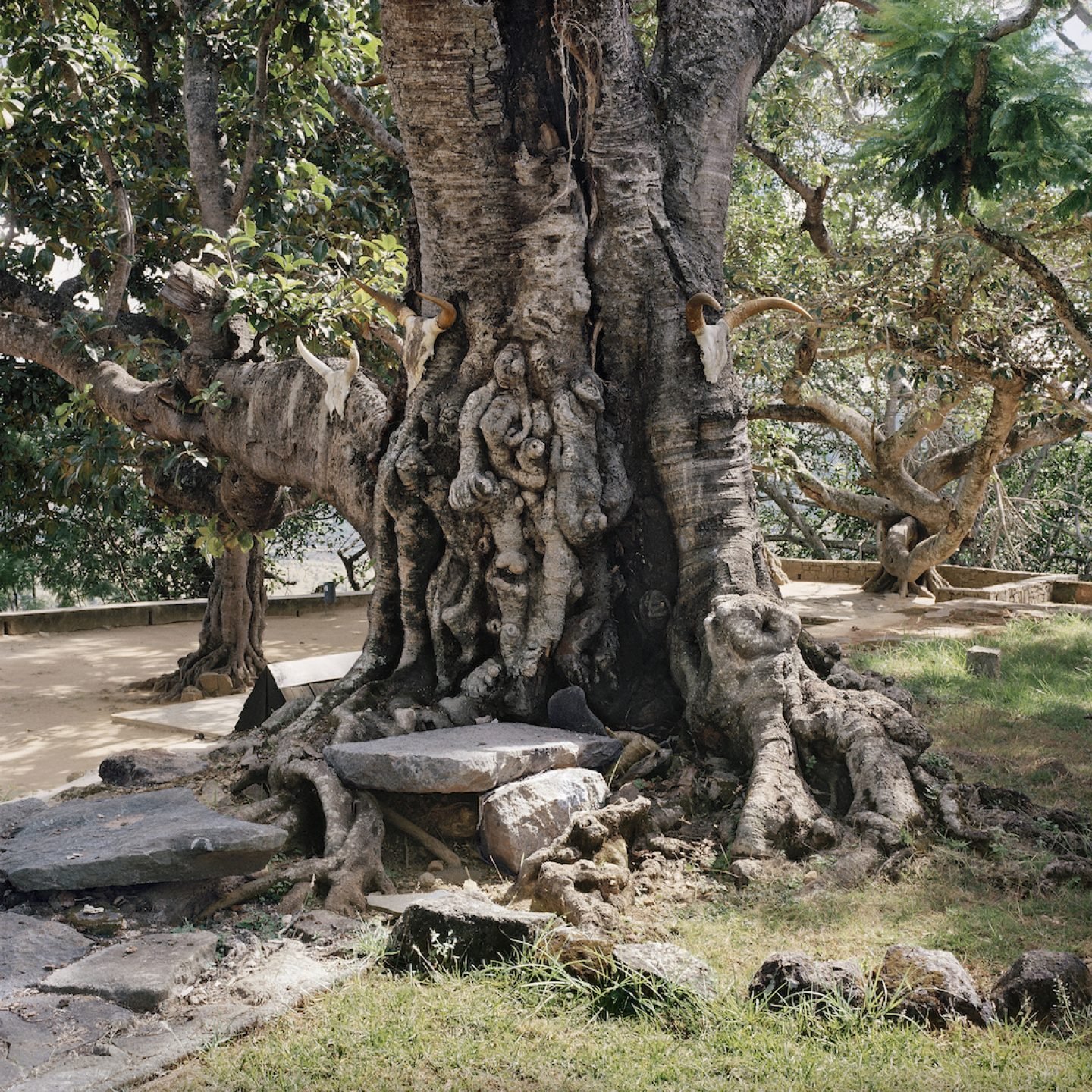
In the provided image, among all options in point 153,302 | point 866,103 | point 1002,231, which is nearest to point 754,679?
point 1002,231

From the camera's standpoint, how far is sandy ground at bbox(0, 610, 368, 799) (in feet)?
25.9

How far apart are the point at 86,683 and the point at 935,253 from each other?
905 centimetres

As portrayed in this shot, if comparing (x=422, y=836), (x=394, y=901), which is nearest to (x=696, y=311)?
(x=422, y=836)

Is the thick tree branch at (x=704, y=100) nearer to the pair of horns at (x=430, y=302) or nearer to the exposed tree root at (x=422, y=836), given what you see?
the pair of horns at (x=430, y=302)

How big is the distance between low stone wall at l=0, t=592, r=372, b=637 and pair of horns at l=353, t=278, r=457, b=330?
8339 millimetres

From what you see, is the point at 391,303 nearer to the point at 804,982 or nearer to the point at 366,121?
the point at 366,121

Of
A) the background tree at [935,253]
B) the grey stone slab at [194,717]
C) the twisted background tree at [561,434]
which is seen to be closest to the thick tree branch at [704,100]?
the twisted background tree at [561,434]

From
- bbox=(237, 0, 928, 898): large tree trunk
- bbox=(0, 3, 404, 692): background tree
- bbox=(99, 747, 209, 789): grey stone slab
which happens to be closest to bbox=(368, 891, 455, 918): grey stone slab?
bbox=(237, 0, 928, 898): large tree trunk

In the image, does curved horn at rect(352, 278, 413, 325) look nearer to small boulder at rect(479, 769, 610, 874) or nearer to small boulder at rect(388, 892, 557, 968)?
small boulder at rect(479, 769, 610, 874)

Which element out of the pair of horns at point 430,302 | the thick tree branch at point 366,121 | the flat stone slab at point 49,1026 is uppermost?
the thick tree branch at point 366,121

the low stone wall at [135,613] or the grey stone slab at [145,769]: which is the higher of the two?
the low stone wall at [135,613]

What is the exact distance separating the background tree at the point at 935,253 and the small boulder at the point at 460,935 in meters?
4.11

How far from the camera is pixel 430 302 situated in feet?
16.9

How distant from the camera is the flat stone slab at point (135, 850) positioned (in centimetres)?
340
